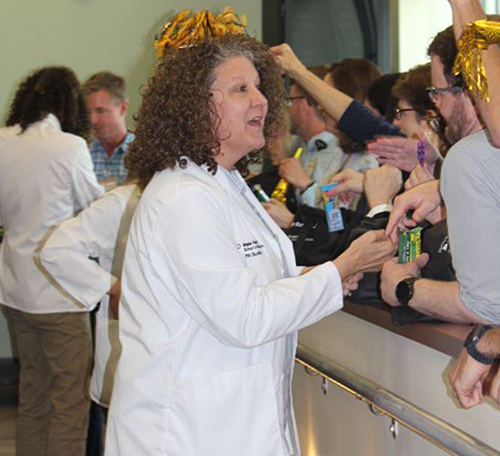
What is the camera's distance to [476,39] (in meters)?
1.91

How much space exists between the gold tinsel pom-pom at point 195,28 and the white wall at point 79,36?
11.6ft

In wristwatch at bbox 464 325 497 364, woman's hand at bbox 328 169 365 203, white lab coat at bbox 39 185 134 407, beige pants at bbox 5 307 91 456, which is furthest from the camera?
beige pants at bbox 5 307 91 456

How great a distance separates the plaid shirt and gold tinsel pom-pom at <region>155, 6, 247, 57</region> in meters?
2.90

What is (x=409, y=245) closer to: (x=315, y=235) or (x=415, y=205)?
Answer: (x=415, y=205)

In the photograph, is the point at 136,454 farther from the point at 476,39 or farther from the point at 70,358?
the point at 70,358

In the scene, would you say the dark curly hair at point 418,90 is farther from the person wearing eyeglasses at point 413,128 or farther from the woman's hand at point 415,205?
the woman's hand at point 415,205

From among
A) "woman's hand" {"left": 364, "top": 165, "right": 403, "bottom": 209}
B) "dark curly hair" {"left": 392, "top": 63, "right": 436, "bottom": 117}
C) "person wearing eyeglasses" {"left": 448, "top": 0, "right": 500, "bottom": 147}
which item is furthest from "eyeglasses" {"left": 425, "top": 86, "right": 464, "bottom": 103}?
"dark curly hair" {"left": 392, "top": 63, "right": 436, "bottom": 117}

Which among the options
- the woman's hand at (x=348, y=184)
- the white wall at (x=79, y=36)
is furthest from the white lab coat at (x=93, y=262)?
the white wall at (x=79, y=36)

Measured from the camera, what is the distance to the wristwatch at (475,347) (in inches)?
76.4

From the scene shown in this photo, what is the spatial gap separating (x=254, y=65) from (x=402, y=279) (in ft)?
2.27

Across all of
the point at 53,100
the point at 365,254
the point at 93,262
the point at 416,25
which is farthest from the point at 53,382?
the point at 416,25

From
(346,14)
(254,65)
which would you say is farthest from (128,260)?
(346,14)

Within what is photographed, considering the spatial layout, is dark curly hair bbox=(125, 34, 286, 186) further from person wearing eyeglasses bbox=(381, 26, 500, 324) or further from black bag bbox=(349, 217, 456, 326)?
black bag bbox=(349, 217, 456, 326)

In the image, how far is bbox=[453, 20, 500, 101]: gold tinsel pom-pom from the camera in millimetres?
1888
